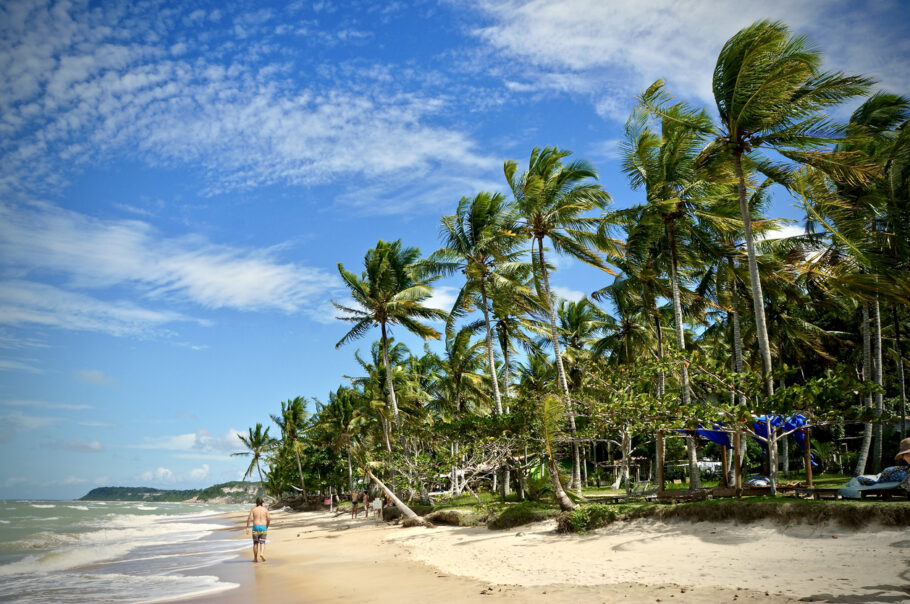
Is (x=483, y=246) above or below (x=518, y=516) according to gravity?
above

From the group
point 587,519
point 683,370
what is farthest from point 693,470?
point 587,519

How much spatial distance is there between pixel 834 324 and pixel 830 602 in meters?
30.2

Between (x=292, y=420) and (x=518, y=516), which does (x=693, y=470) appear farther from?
(x=292, y=420)

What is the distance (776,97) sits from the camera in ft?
41.3

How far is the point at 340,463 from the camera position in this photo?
41719 millimetres

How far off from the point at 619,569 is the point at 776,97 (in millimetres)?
10374

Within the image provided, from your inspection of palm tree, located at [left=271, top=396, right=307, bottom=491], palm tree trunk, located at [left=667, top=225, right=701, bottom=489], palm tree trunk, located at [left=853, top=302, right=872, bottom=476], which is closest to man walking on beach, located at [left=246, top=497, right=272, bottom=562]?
palm tree trunk, located at [left=667, top=225, right=701, bottom=489]

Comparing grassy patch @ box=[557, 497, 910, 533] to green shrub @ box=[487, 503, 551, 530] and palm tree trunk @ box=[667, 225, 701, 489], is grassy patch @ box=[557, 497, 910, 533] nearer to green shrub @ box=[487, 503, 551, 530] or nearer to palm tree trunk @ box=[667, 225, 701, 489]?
green shrub @ box=[487, 503, 551, 530]

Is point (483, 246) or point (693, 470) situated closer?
point (693, 470)

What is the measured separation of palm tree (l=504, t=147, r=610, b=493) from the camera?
63.2ft

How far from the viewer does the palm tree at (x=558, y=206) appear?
1927cm

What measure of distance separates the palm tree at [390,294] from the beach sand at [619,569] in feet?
40.0

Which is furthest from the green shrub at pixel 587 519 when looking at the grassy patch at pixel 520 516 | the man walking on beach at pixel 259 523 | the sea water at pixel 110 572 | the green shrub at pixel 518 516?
the man walking on beach at pixel 259 523

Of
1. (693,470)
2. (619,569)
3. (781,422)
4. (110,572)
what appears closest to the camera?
(619,569)
